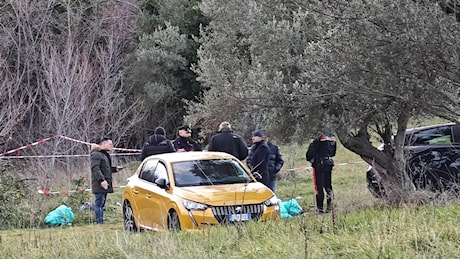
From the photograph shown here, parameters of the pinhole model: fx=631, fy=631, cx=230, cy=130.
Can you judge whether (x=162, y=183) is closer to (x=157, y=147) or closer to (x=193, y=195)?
(x=193, y=195)

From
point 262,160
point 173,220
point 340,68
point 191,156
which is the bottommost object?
point 173,220

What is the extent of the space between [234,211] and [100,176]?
3.74m

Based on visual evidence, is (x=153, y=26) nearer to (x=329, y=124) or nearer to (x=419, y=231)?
(x=329, y=124)

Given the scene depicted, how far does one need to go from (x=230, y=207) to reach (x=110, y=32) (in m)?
17.6

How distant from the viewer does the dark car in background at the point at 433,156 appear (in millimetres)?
12734

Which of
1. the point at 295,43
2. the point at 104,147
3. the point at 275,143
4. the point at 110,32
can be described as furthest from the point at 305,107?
the point at 110,32

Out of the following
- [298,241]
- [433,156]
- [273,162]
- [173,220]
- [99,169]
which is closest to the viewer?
[298,241]

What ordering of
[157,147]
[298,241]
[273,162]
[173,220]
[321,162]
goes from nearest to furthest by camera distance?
1. [298,241]
2. [173,220]
3. [321,162]
4. [273,162]
5. [157,147]

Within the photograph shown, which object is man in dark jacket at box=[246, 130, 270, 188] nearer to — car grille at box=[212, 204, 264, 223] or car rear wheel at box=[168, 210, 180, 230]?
car grille at box=[212, 204, 264, 223]

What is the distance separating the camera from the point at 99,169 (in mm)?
12188

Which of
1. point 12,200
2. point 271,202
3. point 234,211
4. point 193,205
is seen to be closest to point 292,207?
point 271,202

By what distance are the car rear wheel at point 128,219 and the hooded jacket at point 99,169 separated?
0.73 metres

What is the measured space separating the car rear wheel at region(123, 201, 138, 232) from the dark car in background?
480cm

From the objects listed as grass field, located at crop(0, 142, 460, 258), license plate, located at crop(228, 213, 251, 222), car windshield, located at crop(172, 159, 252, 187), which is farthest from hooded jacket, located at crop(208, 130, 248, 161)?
grass field, located at crop(0, 142, 460, 258)
